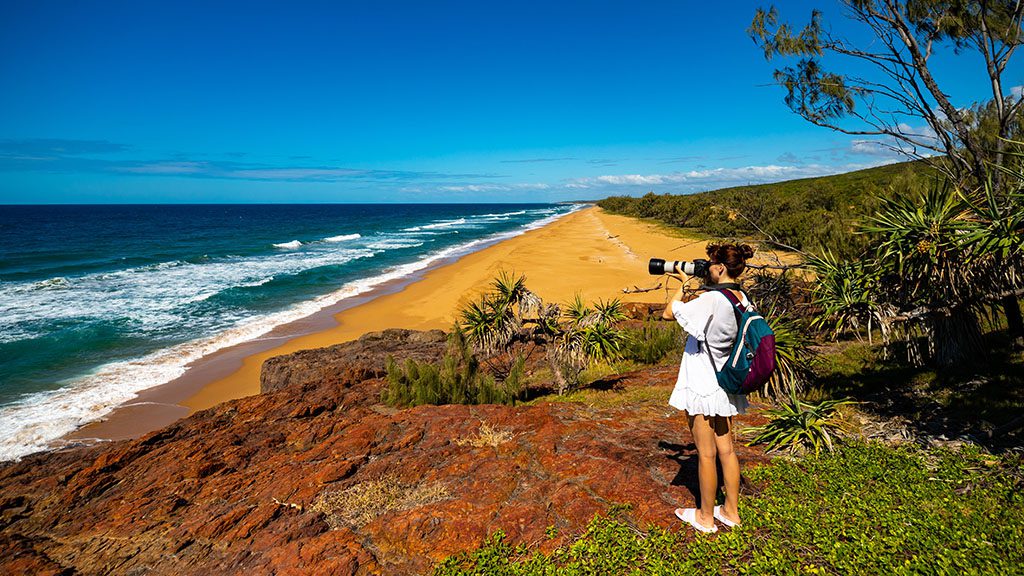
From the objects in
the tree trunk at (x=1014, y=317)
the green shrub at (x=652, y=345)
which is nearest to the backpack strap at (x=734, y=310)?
the tree trunk at (x=1014, y=317)

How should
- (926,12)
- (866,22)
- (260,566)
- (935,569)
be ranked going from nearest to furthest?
(935,569) → (260,566) → (926,12) → (866,22)

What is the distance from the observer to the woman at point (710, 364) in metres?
2.97

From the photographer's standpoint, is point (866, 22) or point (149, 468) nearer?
point (149, 468)

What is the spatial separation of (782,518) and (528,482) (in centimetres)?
200

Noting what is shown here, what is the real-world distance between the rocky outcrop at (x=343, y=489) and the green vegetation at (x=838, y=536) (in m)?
0.22

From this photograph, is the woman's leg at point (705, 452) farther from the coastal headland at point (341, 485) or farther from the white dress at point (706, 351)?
the coastal headland at point (341, 485)

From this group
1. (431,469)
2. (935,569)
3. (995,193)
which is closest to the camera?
(935,569)

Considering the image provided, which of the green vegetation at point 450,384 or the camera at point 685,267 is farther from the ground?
the camera at point 685,267

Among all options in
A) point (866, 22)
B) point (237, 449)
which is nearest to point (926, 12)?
point (866, 22)

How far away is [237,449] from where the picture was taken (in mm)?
5398

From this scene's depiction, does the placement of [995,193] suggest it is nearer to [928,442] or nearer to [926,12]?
[928,442]

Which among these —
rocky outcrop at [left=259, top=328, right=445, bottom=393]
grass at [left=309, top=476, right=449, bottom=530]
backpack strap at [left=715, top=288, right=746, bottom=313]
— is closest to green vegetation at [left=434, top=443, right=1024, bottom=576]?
grass at [left=309, top=476, right=449, bottom=530]

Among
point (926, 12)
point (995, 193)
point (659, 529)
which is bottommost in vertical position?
point (659, 529)

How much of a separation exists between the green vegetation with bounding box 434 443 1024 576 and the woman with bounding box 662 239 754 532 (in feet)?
1.37
